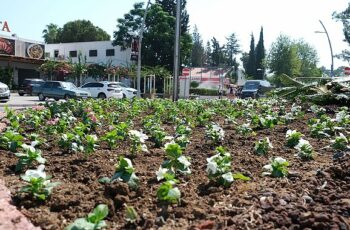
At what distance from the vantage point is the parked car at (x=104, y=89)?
100 feet

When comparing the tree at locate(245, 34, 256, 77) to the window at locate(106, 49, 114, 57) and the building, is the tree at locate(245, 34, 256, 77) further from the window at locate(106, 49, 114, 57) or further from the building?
the building

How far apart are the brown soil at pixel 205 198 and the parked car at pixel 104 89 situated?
26129 millimetres

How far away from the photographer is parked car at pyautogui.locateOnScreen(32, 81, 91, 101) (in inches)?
1100

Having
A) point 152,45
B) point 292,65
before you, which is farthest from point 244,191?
point 292,65

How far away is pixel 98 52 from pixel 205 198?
55.4 meters

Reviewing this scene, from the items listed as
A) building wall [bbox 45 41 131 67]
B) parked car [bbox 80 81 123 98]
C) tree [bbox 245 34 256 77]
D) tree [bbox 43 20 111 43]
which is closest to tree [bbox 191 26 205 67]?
tree [bbox 245 34 256 77]

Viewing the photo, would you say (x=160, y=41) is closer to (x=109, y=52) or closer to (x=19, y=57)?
(x=109, y=52)

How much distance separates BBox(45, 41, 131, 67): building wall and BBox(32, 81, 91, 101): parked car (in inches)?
960

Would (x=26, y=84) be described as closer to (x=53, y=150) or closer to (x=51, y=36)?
(x=53, y=150)

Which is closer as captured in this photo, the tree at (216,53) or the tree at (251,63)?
the tree at (251,63)

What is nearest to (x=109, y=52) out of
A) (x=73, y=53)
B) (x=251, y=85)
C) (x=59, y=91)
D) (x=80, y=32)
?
(x=73, y=53)

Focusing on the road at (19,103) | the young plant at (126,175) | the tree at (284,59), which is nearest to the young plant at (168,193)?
the young plant at (126,175)

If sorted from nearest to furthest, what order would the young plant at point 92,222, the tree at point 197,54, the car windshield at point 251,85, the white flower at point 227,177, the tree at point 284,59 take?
the young plant at point 92,222, the white flower at point 227,177, the car windshield at point 251,85, the tree at point 284,59, the tree at point 197,54

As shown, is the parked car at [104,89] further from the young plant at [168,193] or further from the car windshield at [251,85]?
the young plant at [168,193]
